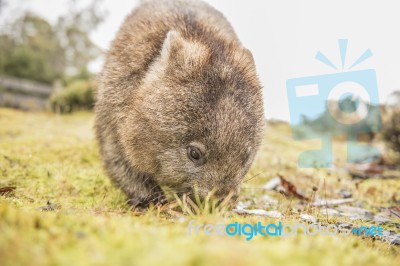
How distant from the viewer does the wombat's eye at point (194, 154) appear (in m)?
3.71

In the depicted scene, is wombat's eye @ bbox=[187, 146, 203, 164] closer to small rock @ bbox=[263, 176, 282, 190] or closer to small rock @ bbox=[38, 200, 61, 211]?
small rock @ bbox=[38, 200, 61, 211]

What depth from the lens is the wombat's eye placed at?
12.2ft

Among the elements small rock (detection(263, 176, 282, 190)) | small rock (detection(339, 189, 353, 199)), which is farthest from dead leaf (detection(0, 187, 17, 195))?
small rock (detection(339, 189, 353, 199))

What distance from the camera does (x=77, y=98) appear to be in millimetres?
17547

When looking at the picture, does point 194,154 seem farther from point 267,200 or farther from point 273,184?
point 273,184

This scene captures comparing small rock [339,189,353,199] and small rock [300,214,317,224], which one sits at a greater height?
small rock [300,214,317,224]

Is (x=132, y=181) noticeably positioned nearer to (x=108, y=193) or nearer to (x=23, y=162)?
(x=108, y=193)

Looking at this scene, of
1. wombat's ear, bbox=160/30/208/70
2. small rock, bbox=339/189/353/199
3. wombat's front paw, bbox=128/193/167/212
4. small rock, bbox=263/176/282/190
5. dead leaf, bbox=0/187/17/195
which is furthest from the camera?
small rock, bbox=263/176/282/190

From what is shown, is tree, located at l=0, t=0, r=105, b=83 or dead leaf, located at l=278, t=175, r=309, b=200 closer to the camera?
dead leaf, located at l=278, t=175, r=309, b=200

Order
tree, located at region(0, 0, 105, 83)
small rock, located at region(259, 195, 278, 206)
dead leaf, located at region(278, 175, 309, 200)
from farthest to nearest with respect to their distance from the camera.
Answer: tree, located at region(0, 0, 105, 83)
dead leaf, located at region(278, 175, 309, 200)
small rock, located at region(259, 195, 278, 206)

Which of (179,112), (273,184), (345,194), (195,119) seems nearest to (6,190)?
(179,112)

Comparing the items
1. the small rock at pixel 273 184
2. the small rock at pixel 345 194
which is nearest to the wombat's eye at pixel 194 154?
the small rock at pixel 273 184

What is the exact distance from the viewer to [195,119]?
12.1 ft

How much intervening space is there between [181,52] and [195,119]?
0.79m
